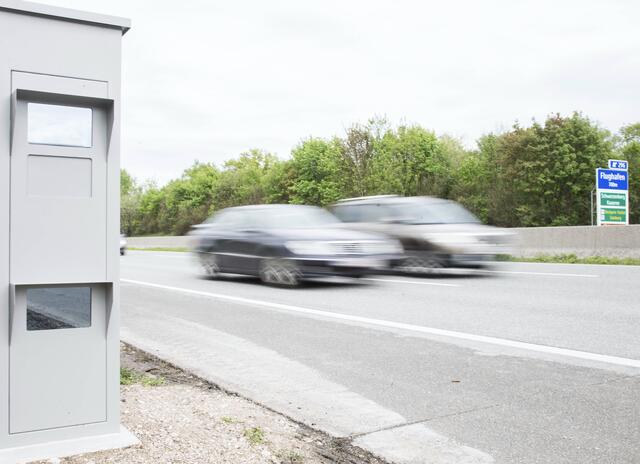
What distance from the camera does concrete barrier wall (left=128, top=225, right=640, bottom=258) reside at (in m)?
17.5

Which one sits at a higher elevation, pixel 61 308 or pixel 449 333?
pixel 61 308

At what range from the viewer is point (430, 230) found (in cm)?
1384

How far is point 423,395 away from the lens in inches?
178

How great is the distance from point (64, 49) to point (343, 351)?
3941 mm

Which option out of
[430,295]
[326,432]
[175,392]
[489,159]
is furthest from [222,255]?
[489,159]

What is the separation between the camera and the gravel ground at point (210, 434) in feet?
10.0

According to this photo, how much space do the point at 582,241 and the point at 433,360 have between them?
14611 mm

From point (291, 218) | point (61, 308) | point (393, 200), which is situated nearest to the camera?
point (61, 308)

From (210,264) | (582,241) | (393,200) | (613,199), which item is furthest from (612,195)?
(210,264)

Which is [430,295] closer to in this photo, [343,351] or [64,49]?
[343,351]

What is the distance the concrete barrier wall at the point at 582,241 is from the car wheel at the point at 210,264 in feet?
27.3

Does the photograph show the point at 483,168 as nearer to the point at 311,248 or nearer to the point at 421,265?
the point at 421,265

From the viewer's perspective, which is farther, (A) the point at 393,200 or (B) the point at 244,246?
(A) the point at 393,200

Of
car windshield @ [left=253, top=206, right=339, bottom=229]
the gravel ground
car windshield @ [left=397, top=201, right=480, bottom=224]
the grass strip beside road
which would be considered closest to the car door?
car windshield @ [left=253, top=206, right=339, bottom=229]
